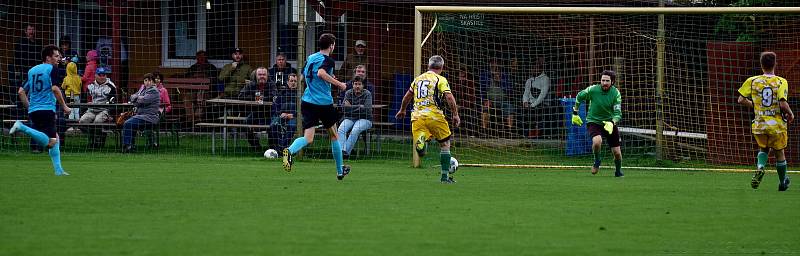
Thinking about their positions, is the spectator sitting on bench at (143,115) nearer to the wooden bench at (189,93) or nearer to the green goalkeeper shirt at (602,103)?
the wooden bench at (189,93)

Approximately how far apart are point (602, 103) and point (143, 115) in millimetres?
8567

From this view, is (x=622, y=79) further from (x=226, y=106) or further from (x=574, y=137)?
(x=226, y=106)

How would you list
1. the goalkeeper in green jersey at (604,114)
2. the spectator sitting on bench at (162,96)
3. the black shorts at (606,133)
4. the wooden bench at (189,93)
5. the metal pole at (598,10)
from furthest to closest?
the wooden bench at (189,93) → the spectator sitting on bench at (162,96) → the metal pole at (598,10) → the black shorts at (606,133) → the goalkeeper in green jersey at (604,114)

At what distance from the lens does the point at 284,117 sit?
2105 centimetres

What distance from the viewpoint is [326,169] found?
17750 mm

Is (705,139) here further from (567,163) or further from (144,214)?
(144,214)

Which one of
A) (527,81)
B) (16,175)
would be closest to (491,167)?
(527,81)

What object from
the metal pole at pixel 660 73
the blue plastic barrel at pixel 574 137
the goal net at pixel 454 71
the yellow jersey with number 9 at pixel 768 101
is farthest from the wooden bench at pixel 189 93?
the yellow jersey with number 9 at pixel 768 101

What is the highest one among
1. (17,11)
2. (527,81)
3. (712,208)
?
(17,11)

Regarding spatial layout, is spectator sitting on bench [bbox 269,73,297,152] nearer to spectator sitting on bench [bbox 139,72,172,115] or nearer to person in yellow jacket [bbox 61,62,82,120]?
spectator sitting on bench [bbox 139,72,172,115]

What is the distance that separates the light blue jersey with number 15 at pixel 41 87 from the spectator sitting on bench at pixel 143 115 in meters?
5.75

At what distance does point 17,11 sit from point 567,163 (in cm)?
1280

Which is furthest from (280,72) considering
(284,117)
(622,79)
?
(622,79)

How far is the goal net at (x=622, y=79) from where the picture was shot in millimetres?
20812
